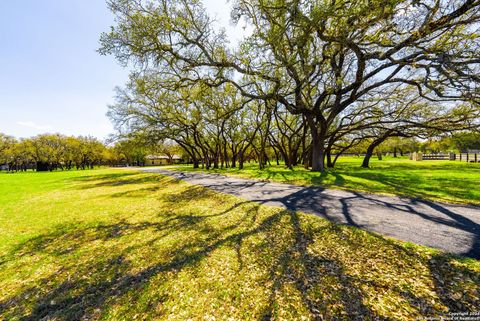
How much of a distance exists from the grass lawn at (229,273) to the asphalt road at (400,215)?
650 mm

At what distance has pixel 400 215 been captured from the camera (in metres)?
6.78

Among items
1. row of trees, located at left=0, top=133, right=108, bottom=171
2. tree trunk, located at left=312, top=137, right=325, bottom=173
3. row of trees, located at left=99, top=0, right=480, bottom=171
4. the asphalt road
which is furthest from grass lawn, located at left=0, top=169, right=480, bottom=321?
row of trees, located at left=0, top=133, right=108, bottom=171

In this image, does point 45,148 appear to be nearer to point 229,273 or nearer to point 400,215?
point 229,273

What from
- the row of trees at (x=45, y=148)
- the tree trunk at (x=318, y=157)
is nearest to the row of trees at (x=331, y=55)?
the tree trunk at (x=318, y=157)

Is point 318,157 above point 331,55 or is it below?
below

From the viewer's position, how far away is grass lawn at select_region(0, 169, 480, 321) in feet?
10.8

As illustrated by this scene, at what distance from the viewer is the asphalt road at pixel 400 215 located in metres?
5.01

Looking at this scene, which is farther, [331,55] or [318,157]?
[318,157]

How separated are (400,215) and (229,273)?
6287mm

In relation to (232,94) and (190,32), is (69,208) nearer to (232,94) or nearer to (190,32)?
(190,32)

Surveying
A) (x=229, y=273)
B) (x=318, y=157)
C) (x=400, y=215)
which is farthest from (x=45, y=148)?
(x=400, y=215)

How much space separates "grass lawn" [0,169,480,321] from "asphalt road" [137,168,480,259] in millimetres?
650

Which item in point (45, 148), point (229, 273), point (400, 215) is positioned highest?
point (45, 148)

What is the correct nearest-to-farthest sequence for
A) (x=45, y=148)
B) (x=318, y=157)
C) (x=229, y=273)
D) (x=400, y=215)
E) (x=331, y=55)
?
(x=229, y=273) < (x=400, y=215) < (x=331, y=55) < (x=318, y=157) < (x=45, y=148)
